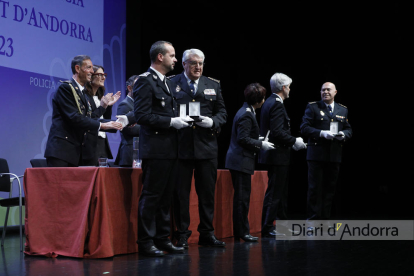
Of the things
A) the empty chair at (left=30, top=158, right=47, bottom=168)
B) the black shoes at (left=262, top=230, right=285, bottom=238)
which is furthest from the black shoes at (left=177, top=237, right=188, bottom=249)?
the empty chair at (left=30, top=158, right=47, bottom=168)

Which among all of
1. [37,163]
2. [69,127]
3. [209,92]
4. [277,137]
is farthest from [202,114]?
[37,163]

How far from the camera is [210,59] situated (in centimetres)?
787

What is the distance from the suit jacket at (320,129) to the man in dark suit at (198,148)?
1536 mm

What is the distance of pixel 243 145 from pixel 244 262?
1301mm

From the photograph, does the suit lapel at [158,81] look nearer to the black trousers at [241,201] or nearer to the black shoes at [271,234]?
the black trousers at [241,201]

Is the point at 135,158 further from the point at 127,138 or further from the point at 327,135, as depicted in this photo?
the point at 327,135

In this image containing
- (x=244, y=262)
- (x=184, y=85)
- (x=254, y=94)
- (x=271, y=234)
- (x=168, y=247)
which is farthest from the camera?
(x=271, y=234)

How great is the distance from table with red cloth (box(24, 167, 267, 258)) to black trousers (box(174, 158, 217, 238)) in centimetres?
34

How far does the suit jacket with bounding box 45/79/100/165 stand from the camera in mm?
3725

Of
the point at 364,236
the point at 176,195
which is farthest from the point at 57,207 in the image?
the point at 364,236

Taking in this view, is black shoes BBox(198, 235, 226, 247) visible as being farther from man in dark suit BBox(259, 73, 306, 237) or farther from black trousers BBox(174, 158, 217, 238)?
man in dark suit BBox(259, 73, 306, 237)

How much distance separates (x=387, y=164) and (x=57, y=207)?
6.42m

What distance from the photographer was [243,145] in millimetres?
4340

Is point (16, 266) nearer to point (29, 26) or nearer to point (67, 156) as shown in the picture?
point (67, 156)
